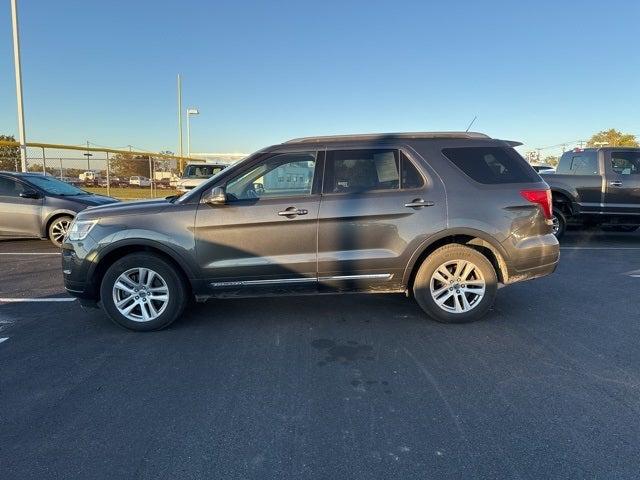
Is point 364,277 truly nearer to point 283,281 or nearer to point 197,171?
point 283,281

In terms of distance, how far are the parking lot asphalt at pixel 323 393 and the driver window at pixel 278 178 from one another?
136 centimetres

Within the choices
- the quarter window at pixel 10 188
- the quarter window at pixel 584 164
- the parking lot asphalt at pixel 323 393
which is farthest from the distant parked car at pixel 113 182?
the quarter window at pixel 584 164

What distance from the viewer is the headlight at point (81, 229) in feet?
14.7

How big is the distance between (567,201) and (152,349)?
9.17 m

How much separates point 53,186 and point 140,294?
6.79 metres

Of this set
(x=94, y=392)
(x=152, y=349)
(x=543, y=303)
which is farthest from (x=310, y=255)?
(x=543, y=303)

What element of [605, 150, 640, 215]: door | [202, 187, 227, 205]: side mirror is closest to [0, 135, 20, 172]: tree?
[202, 187, 227, 205]: side mirror

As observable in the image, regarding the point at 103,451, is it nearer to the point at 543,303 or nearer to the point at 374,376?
the point at 374,376

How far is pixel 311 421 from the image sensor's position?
2904 mm

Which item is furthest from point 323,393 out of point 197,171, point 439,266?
point 197,171

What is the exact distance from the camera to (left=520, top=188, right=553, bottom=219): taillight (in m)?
4.59

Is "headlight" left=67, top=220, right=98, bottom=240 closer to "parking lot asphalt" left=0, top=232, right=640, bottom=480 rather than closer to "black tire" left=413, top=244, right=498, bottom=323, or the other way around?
"parking lot asphalt" left=0, top=232, right=640, bottom=480

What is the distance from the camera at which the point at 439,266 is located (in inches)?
181

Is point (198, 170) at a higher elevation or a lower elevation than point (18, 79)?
lower
